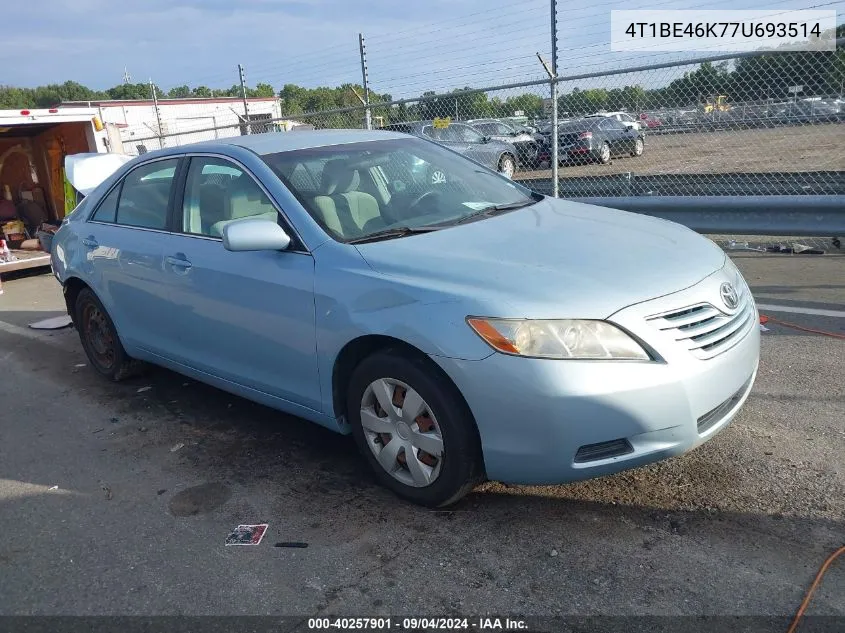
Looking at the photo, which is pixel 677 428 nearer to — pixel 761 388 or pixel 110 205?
pixel 761 388

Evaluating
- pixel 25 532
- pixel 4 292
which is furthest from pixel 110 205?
pixel 4 292

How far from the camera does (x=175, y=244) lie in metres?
4.31

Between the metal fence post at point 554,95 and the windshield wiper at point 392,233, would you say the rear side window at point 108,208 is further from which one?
the metal fence post at point 554,95

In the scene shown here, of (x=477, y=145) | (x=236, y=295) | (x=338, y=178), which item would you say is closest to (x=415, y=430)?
(x=236, y=295)

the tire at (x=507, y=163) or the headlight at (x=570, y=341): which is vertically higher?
the headlight at (x=570, y=341)

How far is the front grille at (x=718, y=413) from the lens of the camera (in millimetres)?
2938

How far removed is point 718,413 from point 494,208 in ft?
5.34

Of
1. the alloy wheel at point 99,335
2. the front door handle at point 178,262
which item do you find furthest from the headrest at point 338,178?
the alloy wheel at point 99,335

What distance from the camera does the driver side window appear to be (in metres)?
3.92

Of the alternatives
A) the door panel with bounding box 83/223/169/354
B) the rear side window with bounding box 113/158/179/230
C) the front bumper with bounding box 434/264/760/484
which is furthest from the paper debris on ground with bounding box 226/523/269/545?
the rear side window with bounding box 113/158/179/230

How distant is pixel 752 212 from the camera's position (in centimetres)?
704

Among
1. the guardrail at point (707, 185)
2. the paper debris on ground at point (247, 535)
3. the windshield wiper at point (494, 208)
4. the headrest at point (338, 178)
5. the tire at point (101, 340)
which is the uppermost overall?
the headrest at point (338, 178)

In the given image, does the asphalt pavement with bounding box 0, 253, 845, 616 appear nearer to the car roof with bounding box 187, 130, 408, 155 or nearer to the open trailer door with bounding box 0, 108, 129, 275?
the car roof with bounding box 187, 130, 408, 155

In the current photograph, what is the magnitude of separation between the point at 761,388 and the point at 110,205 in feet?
14.2
